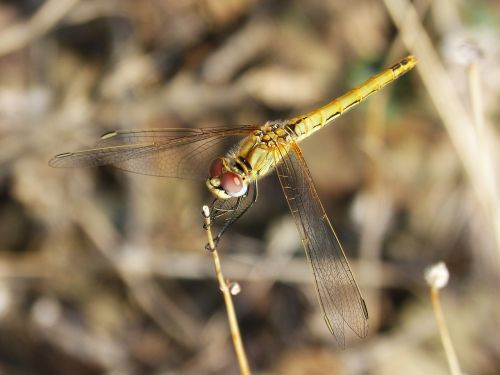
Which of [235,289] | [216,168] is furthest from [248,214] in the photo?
[235,289]

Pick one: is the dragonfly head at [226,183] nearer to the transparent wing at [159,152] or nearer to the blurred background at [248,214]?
the transparent wing at [159,152]

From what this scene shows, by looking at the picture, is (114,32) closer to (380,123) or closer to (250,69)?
(250,69)

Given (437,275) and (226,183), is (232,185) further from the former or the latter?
(437,275)

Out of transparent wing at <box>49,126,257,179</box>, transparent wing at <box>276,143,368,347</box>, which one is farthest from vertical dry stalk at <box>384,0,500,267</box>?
transparent wing at <box>49,126,257,179</box>

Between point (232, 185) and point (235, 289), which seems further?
point (232, 185)

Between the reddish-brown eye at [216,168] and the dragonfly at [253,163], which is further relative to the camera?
the reddish-brown eye at [216,168]

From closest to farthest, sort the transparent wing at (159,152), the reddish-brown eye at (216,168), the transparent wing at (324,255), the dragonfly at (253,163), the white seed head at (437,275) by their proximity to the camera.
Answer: the white seed head at (437,275) < the transparent wing at (324,255) < the dragonfly at (253,163) < the reddish-brown eye at (216,168) < the transparent wing at (159,152)

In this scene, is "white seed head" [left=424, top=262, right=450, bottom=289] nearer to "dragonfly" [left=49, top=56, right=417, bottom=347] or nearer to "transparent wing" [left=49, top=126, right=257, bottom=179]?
"dragonfly" [left=49, top=56, right=417, bottom=347]

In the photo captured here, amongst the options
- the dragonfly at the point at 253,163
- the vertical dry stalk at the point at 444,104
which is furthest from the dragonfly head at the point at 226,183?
the vertical dry stalk at the point at 444,104
